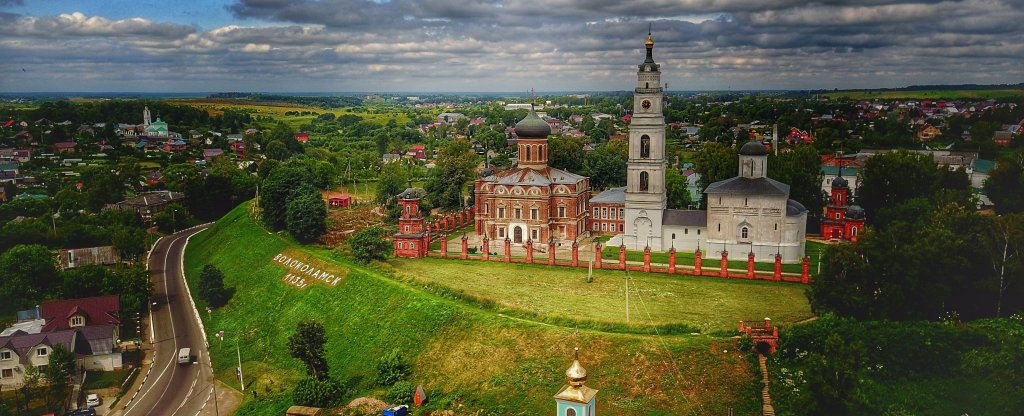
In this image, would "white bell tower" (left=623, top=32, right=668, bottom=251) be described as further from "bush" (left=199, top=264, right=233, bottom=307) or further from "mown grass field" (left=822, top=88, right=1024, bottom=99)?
"bush" (left=199, top=264, right=233, bottom=307)

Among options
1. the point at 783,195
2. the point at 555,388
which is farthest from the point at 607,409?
the point at 783,195

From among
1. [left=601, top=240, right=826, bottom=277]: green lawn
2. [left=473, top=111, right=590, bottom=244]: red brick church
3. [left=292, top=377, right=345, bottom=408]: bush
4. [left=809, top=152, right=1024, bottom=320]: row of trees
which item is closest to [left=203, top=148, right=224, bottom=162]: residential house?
[left=473, top=111, right=590, bottom=244]: red brick church

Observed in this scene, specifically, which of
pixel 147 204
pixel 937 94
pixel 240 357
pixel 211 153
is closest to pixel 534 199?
pixel 240 357

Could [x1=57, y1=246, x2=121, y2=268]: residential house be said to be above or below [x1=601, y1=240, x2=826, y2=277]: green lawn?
below

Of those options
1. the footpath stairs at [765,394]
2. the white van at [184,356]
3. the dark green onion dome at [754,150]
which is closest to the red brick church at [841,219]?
the dark green onion dome at [754,150]

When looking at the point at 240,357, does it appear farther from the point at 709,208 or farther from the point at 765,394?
the point at 709,208

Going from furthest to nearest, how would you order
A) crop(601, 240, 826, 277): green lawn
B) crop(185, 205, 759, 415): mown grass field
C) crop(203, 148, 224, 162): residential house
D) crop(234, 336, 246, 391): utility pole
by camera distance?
1. crop(203, 148, 224, 162): residential house
2. crop(601, 240, 826, 277): green lawn
3. crop(234, 336, 246, 391): utility pole
4. crop(185, 205, 759, 415): mown grass field
